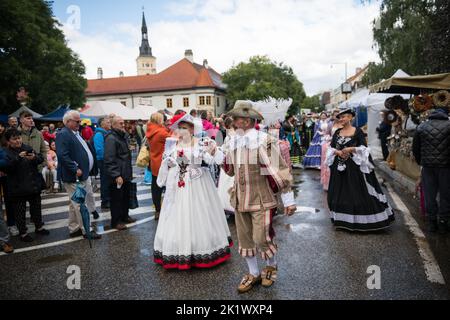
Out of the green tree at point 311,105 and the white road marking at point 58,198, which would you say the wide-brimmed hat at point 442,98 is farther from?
the green tree at point 311,105

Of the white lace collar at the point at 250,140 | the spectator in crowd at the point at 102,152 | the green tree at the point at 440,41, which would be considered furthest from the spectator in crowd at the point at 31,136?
the green tree at the point at 440,41

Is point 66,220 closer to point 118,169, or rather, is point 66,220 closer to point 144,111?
point 118,169

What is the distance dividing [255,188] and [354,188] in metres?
2.46

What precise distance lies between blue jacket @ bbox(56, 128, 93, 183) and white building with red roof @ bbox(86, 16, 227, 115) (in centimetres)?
5361

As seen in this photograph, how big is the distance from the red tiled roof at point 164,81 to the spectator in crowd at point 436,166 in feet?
187

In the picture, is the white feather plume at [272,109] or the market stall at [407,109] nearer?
the market stall at [407,109]

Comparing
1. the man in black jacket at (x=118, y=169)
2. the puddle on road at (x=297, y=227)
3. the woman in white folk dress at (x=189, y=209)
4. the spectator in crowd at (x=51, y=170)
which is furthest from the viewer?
the spectator in crowd at (x=51, y=170)

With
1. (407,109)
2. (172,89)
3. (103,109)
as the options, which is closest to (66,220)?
(407,109)

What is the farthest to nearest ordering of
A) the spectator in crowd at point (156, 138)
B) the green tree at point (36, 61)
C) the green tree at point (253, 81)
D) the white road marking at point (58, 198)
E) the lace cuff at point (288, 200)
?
1. the green tree at point (253, 81)
2. the green tree at point (36, 61)
3. the white road marking at point (58, 198)
4. the spectator in crowd at point (156, 138)
5. the lace cuff at point (288, 200)

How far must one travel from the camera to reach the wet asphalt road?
3565 millimetres

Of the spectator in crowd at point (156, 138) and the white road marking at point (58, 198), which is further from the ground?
the spectator in crowd at point (156, 138)

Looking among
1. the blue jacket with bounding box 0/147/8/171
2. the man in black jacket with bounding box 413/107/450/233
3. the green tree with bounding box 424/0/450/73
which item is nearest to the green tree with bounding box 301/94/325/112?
the green tree with bounding box 424/0/450/73

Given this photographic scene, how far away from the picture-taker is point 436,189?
5.52 m

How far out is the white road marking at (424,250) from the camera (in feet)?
12.3
